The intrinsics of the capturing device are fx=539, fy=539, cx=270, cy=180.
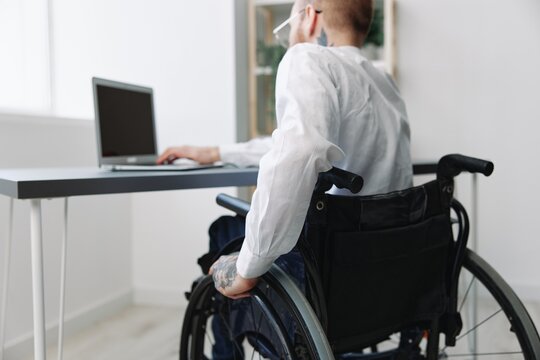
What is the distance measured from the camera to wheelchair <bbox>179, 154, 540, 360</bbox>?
0.91 m

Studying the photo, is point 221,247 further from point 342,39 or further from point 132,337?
point 132,337

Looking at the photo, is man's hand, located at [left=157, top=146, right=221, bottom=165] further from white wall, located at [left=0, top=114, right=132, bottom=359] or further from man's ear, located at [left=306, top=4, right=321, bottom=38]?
white wall, located at [left=0, top=114, right=132, bottom=359]

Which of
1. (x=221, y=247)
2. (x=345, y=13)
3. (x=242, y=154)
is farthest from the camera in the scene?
(x=242, y=154)

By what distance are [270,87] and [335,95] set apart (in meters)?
2.00

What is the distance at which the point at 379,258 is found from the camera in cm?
96

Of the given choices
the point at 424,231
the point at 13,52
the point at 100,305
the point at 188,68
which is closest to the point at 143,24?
the point at 188,68

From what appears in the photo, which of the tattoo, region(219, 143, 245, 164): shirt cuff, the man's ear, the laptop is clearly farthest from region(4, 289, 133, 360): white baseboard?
the man's ear

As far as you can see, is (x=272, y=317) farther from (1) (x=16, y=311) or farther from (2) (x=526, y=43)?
(2) (x=526, y=43)

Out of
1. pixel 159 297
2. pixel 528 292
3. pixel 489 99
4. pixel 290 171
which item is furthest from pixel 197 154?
pixel 528 292

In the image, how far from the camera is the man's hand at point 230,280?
95 centimetres

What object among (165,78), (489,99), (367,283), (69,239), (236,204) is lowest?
(69,239)

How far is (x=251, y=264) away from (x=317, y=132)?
0.24 m

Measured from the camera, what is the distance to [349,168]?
106 centimetres

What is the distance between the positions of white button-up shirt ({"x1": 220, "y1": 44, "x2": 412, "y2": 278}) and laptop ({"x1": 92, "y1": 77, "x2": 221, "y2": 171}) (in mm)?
471
